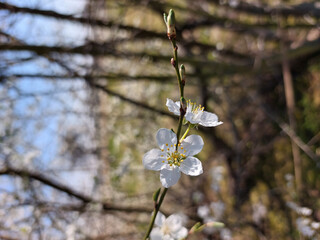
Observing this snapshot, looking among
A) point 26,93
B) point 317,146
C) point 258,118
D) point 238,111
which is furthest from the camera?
point 238,111

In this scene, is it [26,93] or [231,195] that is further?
[231,195]

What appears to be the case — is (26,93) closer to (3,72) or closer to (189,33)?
(3,72)

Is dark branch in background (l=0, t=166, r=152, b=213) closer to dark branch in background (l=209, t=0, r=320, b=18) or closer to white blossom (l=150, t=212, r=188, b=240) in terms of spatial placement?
white blossom (l=150, t=212, r=188, b=240)

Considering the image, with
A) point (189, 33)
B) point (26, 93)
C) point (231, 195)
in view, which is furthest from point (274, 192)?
point (26, 93)

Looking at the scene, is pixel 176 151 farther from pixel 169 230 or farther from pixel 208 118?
pixel 169 230

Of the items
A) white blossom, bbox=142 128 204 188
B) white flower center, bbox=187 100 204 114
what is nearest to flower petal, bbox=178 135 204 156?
white blossom, bbox=142 128 204 188

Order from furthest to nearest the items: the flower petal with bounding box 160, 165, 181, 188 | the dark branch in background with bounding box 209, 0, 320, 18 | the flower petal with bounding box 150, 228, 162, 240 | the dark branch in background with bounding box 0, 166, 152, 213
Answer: the dark branch in background with bounding box 209, 0, 320, 18 → the dark branch in background with bounding box 0, 166, 152, 213 → the flower petal with bounding box 150, 228, 162, 240 → the flower petal with bounding box 160, 165, 181, 188
